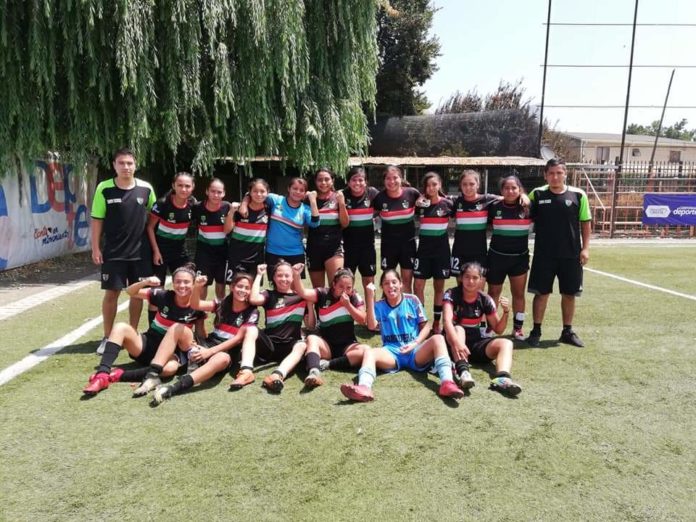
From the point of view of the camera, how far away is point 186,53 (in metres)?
9.62


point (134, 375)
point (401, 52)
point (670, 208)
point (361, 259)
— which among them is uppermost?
point (401, 52)

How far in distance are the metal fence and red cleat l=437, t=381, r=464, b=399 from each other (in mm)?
16499

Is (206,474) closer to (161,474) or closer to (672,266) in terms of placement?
(161,474)

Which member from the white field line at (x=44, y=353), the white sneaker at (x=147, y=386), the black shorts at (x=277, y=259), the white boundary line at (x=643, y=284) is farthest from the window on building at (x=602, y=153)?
the white sneaker at (x=147, y=386)

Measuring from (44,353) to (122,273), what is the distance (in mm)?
1121

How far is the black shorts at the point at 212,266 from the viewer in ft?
17.7

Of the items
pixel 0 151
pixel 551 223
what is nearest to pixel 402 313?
pixel 551 223

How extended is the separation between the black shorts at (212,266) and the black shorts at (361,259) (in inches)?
51.8

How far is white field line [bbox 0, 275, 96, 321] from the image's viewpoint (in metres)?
7.03

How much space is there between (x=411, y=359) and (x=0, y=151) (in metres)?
8.26

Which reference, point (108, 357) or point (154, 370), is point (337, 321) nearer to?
point (154, 370)

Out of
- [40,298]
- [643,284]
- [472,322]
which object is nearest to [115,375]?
[472,322]

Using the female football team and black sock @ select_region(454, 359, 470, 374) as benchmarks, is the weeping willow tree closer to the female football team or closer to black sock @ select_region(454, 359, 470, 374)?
the female football team

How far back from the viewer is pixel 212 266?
5434 mm
